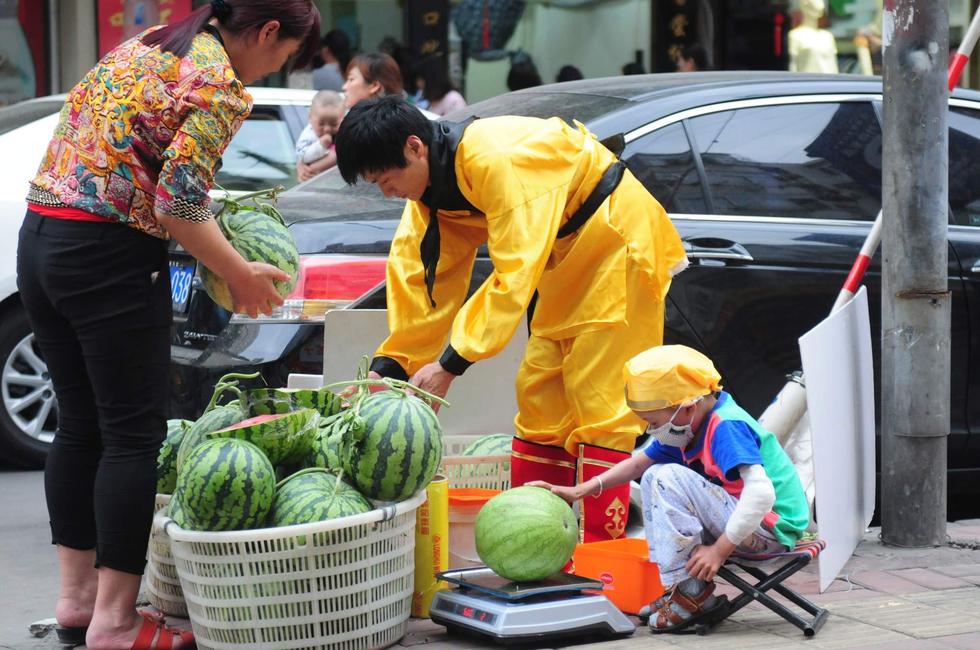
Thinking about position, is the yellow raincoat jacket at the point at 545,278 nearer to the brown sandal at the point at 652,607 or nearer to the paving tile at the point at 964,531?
the brown sandal at the point at 652,607

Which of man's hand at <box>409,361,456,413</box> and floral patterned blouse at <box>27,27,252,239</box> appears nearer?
floral patterned blouse at <box>27,27,252,239</box>

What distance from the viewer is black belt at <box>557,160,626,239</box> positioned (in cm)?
429

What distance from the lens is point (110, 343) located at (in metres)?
3.60

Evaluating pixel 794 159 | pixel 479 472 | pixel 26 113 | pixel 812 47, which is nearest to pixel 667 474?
pixel 479 472

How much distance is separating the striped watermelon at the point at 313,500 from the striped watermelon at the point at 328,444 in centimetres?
7

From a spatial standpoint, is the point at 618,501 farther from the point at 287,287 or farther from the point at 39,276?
the point at 39,276

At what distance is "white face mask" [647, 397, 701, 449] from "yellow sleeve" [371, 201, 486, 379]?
→ 33.5 inches

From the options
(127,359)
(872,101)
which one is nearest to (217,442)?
(127,359)

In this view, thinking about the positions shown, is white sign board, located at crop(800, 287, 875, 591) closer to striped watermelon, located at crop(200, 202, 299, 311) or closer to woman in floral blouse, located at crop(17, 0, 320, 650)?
striped watermelon, located at crop(200, 202, 299, 311)

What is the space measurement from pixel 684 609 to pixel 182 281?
232 cm

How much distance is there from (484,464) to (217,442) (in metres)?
1.20

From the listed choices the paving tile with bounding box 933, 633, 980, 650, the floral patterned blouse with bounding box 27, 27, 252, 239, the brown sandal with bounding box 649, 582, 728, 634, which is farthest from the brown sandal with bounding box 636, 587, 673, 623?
the floral patterned blouse with bounding box 27, 27, 252, 239

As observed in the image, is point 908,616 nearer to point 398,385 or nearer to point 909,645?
point 909,645

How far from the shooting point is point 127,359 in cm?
363
